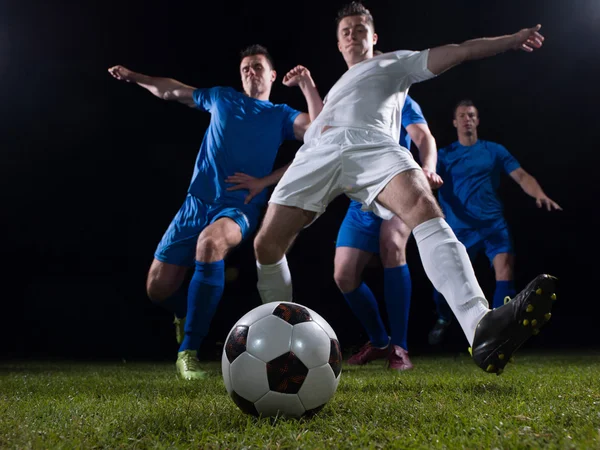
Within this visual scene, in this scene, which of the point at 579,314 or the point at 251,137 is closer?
the point at 251,137

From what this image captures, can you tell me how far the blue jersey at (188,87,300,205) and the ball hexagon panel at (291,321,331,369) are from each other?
6.29 feet

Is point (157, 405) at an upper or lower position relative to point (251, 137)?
lower

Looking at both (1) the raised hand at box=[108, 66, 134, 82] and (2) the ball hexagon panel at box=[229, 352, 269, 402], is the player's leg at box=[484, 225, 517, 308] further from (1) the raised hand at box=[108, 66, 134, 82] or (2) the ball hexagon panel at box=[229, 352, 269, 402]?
(2) the ball hexagon panel at box=[229, 352, 269, 402]

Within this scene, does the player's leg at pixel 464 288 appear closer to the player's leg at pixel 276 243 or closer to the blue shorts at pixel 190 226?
the player's leg at pixel 276 243

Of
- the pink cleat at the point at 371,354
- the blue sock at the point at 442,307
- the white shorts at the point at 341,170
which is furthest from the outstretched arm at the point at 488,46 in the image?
the blue sock at the point at 442,307

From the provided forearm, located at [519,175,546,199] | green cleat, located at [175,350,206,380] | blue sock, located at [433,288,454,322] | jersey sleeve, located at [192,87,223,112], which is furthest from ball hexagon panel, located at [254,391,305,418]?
blue sock, located at [433,288,454,322]

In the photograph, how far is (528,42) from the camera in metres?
2.16

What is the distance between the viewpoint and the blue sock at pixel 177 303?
3.61 metres

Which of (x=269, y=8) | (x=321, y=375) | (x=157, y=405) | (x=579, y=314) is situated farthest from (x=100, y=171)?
(x=579, y=314)

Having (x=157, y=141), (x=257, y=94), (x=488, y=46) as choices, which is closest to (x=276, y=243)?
(x=488, y=46)

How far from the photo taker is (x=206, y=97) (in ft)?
12.0

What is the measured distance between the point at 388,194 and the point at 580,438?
115 cm

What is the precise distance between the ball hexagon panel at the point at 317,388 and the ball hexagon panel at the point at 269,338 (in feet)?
0.34

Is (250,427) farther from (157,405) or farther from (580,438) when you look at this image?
(580,438)
